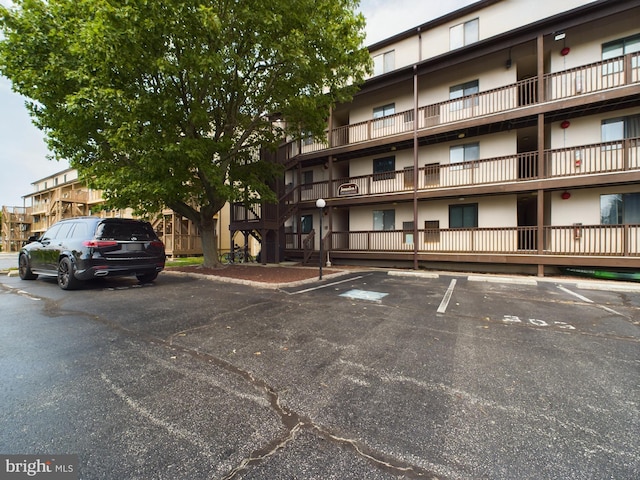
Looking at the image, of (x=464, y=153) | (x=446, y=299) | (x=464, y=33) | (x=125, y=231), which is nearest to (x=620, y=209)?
(x=464, y=153)

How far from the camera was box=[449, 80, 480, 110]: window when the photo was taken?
12.0 m

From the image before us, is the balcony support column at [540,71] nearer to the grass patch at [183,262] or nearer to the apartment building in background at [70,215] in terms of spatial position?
the apartment building in background at [70,215]

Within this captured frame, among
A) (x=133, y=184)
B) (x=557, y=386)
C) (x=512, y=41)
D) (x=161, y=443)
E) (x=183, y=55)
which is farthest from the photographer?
(x=512, y=41)

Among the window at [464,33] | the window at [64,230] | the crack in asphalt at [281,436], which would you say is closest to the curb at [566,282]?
the crack in asphalt at [281,436]

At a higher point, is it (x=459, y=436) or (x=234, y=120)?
(x=234, y=120)

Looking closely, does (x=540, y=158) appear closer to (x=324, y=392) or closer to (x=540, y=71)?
(x=540, y=71)

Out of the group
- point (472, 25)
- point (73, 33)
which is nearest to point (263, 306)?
point (73, 33)

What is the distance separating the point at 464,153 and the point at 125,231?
13872mm

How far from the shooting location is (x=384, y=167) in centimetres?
1480

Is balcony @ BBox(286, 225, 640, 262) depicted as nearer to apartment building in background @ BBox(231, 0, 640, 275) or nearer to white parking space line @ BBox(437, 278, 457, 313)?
apartment building in background @ BBox(231, 0, 640, 275)

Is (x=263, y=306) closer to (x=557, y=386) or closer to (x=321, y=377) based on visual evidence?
(x=321, y=377)

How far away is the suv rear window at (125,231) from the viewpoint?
6.89 meters

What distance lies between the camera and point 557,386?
2619 mm

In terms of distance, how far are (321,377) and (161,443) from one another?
4.75 feet
